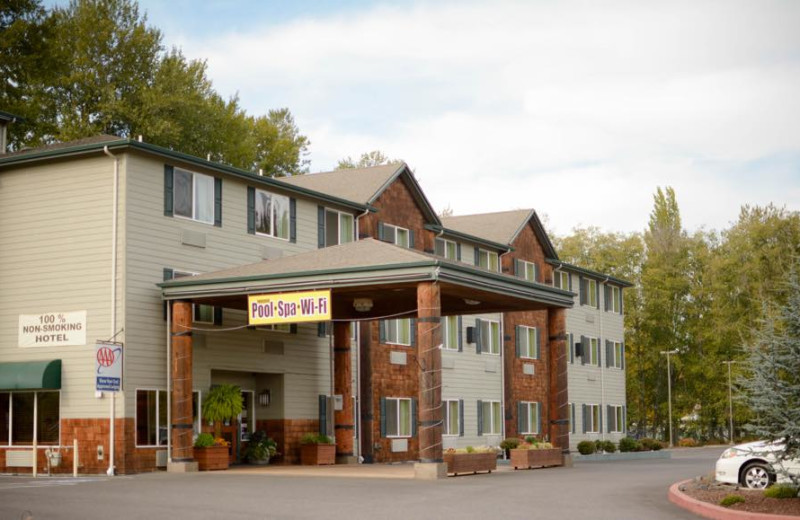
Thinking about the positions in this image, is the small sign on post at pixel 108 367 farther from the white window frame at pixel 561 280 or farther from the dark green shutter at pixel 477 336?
the white window frame at pixel 561 280

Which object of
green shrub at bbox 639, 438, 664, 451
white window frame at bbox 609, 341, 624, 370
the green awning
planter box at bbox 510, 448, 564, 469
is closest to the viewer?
the green awning

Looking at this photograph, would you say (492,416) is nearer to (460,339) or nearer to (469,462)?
(460,339)

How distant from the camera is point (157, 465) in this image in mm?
28875

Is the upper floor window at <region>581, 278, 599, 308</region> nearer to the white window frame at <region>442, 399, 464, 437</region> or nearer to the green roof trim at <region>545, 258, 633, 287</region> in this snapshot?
the green roof trim at <region>545, 258, 633, 287</region>

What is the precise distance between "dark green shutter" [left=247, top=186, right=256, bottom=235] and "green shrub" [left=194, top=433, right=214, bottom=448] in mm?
6618

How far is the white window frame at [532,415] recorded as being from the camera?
50406 mm

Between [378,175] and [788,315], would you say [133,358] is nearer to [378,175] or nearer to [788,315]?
[378,175]

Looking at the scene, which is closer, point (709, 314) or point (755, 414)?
point (755, 414)

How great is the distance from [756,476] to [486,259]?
2626 cm

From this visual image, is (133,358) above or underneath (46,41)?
underneath

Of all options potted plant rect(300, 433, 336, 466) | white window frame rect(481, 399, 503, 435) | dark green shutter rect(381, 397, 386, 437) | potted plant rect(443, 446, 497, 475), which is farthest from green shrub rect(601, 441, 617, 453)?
potted plant rect(443, 446, 497, 475)

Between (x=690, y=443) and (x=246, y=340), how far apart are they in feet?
179

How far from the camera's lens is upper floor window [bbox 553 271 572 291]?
5397 cm

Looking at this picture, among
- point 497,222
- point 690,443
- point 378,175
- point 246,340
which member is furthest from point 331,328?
point 690,443
